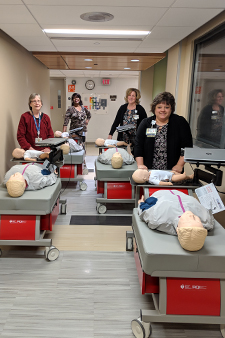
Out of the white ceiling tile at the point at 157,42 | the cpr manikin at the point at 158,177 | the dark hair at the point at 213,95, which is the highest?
the white ceiling tile at the point at 157,42

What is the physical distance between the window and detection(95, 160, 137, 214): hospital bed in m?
1.25

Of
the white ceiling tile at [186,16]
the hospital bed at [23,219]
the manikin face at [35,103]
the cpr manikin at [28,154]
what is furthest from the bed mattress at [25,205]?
the white ceiling tile at [186,16]

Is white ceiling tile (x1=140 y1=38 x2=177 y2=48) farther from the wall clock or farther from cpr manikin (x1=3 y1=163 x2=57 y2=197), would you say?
the wall clock

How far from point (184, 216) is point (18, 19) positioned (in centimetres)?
324

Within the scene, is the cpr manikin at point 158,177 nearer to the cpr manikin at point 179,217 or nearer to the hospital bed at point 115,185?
the cpr manikin at point 179,217

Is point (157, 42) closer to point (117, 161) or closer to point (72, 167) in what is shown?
point (117, 161)

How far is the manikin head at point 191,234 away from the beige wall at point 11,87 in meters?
3.56

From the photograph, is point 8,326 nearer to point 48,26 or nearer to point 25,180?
point 25,180

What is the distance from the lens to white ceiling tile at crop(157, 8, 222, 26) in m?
3.13

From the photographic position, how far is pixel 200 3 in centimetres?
290

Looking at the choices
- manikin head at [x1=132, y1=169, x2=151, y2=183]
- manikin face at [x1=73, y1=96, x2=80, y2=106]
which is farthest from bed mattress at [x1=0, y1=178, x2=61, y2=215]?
manikin face at [x1=73, y1=96, x2=80, y2=106]

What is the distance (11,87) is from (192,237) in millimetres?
4247

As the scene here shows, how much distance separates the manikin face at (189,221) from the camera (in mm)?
1609

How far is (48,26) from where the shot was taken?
3842 millimetres
